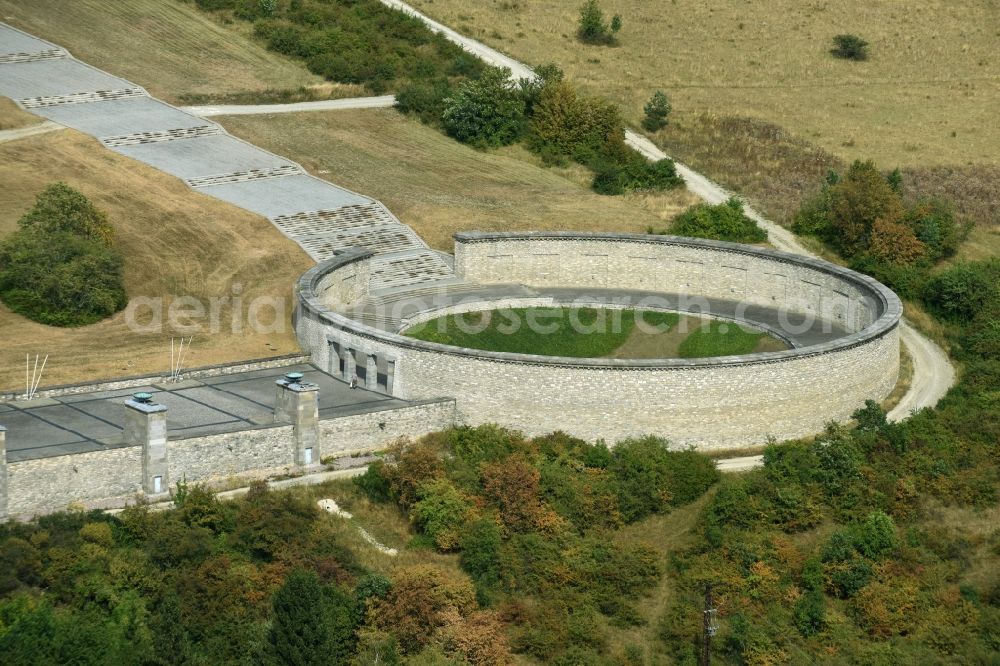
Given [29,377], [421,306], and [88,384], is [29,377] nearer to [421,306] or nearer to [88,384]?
[88,384]

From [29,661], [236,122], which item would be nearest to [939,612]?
[29,661]

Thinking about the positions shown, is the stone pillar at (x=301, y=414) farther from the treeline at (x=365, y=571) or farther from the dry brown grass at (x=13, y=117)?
the dry brown grass at (x=13, y=117)

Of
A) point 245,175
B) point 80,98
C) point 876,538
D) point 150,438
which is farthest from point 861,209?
point 80,98

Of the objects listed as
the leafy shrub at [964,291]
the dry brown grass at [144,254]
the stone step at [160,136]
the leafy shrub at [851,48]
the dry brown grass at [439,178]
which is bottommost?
the dry brown grass at [144,254]

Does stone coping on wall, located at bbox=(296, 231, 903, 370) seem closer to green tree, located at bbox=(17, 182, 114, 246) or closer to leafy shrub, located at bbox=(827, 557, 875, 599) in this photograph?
leafy shrub, located at bbox=(827, 557, 875, 599)

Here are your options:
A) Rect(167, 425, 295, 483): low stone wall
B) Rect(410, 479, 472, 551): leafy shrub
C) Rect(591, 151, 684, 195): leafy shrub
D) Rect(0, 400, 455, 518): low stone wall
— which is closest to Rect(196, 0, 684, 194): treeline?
Rect(591, 151, 684, 195): leafy shrub

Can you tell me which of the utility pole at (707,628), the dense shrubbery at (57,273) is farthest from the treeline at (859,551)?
the dense shrubbery at (57,273)
